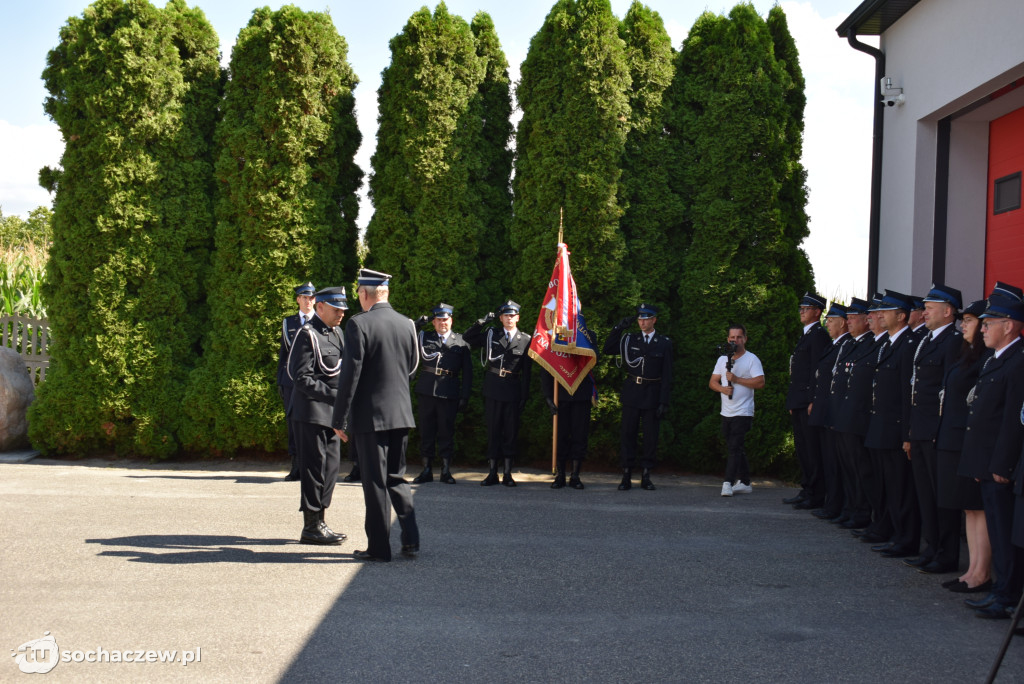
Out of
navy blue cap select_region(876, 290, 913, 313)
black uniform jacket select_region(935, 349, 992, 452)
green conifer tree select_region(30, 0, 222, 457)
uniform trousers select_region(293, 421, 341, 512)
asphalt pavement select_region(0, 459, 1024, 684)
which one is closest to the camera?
asphalt pavement select_region(0, 459, 1024, 684)

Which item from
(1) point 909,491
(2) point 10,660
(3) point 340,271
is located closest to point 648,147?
(3) point 340,271

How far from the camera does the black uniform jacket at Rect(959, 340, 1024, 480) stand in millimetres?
5191

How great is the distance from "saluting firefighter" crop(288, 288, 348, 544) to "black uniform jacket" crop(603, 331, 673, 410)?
161 inches

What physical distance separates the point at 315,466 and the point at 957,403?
4464mm

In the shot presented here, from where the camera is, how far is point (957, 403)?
5844 mm

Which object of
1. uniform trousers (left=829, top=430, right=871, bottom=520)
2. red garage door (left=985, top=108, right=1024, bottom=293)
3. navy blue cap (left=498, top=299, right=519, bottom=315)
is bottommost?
uniform trousers (left=829, top=430, right=871, bottom=520)

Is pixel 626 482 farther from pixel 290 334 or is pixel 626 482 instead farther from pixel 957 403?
pixel 957 403

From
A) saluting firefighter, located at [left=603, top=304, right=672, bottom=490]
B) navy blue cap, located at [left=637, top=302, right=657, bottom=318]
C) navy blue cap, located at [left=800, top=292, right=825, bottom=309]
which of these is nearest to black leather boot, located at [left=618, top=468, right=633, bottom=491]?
saluting firefighter, located at [left=603, top=304, right=672, bottom=490]

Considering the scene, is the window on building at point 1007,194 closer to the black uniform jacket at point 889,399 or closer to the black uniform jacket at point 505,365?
the black uniform jacket at point 889,399

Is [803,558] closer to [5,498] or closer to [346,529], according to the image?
[346,529]

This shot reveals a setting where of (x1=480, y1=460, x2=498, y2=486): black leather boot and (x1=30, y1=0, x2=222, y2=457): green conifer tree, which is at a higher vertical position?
(x1=30, y1=0, x2=222, y2=457): green conifer tree

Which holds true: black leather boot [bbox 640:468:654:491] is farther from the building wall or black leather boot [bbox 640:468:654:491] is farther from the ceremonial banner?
the building wall

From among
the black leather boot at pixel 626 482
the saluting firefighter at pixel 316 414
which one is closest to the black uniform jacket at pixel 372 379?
the saluting firefighter at pixel 316 414

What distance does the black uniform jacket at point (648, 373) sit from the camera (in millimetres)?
10008
